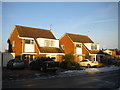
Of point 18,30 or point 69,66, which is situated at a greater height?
point 18,30

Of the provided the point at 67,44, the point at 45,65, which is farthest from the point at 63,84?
the point at 67,44

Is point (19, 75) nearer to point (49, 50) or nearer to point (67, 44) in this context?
point (49, 50)

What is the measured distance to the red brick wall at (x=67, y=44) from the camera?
3769 centimetres

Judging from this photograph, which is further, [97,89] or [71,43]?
[71,43]

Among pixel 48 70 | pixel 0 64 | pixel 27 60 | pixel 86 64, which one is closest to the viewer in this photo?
pixel 48 70

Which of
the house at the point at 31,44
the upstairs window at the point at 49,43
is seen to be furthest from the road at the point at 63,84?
the upstairs window at the point at 49,43

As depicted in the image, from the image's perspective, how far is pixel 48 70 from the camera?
19.4 meters

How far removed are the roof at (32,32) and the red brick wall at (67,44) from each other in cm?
531

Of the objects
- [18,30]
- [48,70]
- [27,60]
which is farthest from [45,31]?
[48,70]

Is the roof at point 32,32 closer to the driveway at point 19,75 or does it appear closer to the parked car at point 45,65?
the parked car at point 45,65

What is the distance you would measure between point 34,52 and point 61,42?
12.8m

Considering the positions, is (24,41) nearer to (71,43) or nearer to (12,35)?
(12,35)

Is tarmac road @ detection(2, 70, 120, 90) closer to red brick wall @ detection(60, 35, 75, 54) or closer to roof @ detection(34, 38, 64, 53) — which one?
roof @ detection(34, 38, 64, 53)

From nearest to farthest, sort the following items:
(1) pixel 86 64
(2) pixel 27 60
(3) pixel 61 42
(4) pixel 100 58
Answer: (2) pixel 27 60 < (1) pixel 86 64 < (3) pixel 61 42 < (4) pixel 100 58
